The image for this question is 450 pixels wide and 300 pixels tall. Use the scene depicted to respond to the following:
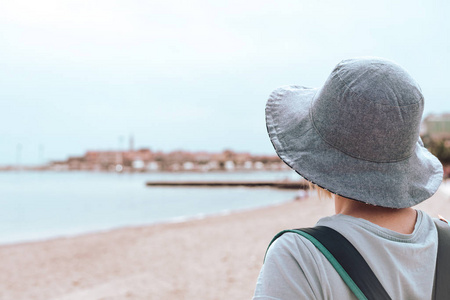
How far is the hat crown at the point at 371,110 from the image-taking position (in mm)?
792

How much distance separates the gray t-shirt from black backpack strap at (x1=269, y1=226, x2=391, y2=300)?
0.01 metres

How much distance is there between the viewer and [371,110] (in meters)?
0.79

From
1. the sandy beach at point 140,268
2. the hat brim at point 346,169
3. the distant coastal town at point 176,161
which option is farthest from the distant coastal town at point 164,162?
the hat brim at point 346,169

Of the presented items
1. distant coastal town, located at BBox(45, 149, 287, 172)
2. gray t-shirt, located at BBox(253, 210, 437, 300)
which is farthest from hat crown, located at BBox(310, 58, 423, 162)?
distant coastal town, located at BBox(45, 149, 287, 172)

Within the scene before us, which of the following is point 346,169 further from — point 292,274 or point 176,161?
point 176,161

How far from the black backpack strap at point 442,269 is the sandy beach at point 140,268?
4.49 m

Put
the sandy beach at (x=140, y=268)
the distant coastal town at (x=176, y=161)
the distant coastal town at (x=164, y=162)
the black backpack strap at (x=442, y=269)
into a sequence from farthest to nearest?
the distant coastal town at (x=164, y=162) < the distant coastal town at (x=176, y=161) < the sandy beach at (x=140, y=268) < the black backpack strap at (x=442, y=269)

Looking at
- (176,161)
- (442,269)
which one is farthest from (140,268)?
(176,161)

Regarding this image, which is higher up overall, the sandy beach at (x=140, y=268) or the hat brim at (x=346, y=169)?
the hat brim at (x=346, y=169)

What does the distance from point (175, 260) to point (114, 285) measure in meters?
1.83

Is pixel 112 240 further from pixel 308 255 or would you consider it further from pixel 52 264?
pixel 308 255

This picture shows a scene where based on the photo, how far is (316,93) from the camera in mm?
900

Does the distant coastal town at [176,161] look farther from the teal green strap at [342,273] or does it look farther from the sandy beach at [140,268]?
the teal green strap at [342,273]

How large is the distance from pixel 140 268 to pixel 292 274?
7158 mm
